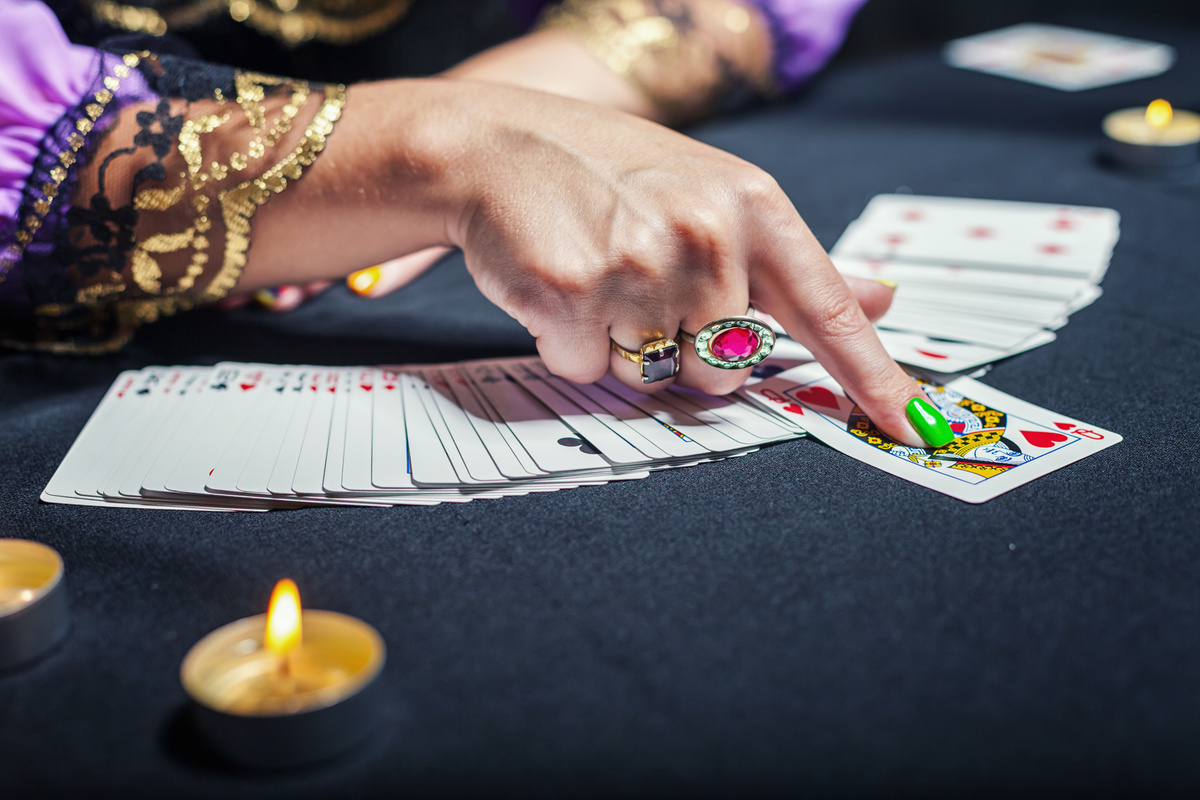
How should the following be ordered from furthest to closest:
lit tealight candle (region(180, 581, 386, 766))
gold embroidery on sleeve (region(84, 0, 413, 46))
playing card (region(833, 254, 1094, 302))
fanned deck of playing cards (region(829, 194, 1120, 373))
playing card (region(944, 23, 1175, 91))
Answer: playing card (region(944, 23, 1175, 91))
gold embroidery on sleeve (region(84, 0, 413, 46))
playing card (region(833, 254, 1094, 302))
fanned deck of playing cards (region(829, 194, 1120, 373))
lit tealight candle (region(180, 581, 386, 766))

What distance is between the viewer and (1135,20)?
2869 millimetres

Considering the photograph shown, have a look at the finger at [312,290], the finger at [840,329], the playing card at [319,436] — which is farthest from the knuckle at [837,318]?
the finger at [312,290]

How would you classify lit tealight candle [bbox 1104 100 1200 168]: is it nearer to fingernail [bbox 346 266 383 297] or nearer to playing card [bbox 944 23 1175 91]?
playing card [bbox 944 23 1175 91]

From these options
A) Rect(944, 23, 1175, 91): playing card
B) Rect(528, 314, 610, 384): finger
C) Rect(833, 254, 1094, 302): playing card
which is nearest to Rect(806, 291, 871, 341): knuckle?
Rect(528, 314, 610, 384): finger

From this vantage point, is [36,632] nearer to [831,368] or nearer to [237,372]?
[237,372]

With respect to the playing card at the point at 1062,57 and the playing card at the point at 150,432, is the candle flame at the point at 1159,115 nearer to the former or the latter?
the playing card at the point at 1062,57

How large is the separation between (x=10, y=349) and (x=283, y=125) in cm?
49

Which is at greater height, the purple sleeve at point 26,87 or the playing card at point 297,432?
the purple sleeve at point 26,87

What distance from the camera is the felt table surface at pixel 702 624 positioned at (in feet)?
1.92

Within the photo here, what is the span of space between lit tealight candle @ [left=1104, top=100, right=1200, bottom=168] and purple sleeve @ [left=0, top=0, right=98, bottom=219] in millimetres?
1732

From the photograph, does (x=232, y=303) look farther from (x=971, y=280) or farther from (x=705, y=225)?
(x=971, y=280)

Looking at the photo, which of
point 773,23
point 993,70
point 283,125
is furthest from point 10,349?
point 993,70

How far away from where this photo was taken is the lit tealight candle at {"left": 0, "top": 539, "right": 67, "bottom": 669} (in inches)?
25.7

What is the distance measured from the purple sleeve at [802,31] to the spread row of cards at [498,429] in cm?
107
